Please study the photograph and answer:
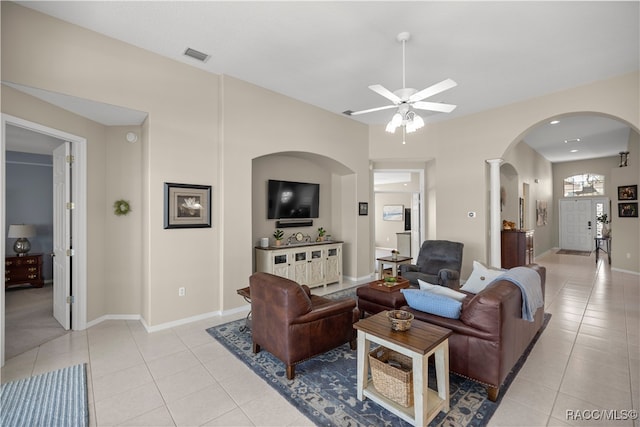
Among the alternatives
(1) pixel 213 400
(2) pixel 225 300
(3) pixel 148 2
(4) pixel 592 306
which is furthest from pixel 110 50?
(4) pixel 592 306

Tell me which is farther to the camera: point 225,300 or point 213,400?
point 225,300

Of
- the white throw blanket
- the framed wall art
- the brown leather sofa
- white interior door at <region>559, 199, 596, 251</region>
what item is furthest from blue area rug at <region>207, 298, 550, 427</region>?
white interior door at <region>559, 199, 596, 251</region>

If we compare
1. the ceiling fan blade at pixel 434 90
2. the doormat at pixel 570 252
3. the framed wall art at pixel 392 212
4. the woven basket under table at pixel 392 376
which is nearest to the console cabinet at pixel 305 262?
the woven basket under table at pixel 392 376

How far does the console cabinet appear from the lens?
4770mm

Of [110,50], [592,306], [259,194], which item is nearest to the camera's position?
[110,50]

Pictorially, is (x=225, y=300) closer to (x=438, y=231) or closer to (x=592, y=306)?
(x=438, y=231)

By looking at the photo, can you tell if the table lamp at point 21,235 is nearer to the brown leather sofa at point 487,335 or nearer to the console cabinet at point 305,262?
the console cabinet at point 305,262

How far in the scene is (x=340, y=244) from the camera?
5789 mm

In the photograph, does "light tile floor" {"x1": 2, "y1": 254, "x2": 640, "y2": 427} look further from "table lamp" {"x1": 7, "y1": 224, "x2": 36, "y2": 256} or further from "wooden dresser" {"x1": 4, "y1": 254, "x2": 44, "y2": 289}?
"table lamp" {"x1": 7, "y1": 224, "x2": 36, "y2": 256}

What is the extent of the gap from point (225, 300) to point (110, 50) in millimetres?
3298

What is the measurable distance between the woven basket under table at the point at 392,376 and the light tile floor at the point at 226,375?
59 centimetres

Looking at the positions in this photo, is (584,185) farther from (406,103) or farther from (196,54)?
(196,54)

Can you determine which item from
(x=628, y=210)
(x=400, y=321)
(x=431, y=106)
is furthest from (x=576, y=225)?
(x=400, y=321)

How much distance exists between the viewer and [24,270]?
541cm
